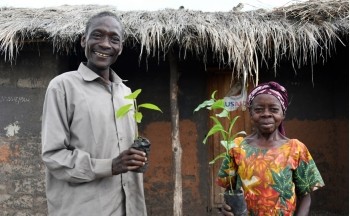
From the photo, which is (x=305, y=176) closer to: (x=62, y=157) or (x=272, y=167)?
(x=272, y=167)

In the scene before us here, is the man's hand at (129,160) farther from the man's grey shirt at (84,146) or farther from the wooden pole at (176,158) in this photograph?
the wooden pole at (176,158)

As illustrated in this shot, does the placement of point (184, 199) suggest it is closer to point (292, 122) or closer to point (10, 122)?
point (292, 122)

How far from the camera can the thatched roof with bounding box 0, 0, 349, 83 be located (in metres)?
4.25

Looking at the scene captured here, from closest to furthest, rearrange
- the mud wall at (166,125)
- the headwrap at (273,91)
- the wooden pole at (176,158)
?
A: the headwrap at (273,91) < the wooden pole at (176,158) < the mud wall at (166,125)

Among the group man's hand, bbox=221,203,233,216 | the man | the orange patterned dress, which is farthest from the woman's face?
the man

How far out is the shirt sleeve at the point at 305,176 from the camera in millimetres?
1965

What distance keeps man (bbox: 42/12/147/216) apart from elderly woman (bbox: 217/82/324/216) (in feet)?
1.74

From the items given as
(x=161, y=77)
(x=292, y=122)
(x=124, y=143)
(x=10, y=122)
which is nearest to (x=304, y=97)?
(x=292, y=122)

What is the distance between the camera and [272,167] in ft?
6.39

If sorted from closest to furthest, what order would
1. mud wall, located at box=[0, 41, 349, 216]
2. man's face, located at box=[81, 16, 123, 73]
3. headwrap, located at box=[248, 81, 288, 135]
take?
man's face, located at box=[81, 16, 123, 73], headwrap, located at box=[248, 81, 288, 135], mud wall, located at box=[0, 41, 349, 216]

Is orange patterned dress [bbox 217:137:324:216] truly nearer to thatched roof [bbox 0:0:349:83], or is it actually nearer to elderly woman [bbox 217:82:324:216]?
elderly woman [bbox 217:82:324:216]

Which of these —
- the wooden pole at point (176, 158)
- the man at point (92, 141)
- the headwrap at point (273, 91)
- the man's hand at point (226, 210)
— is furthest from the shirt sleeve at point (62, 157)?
the wooden pole at point (176, 158)

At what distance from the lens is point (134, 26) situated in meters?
4.37

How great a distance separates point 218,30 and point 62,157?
9.79 ft
